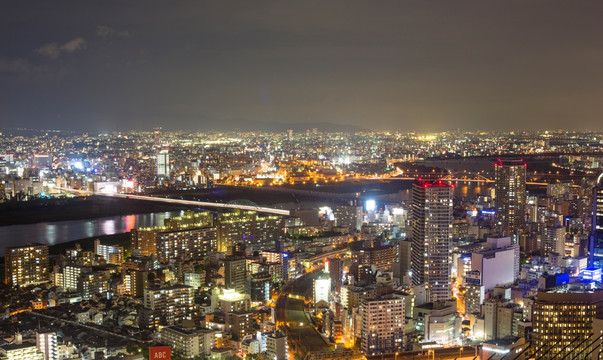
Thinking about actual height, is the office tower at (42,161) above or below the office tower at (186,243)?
above

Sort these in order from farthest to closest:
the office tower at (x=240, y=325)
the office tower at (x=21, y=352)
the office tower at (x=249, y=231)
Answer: the office tower at (x=249, y=231)
the office tower at (x=240, y=325)
the office tower at (x=21, y=352)

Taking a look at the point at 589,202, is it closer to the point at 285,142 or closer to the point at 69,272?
the point at 69,272

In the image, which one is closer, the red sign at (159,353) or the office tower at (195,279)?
the red sign at (159,353)

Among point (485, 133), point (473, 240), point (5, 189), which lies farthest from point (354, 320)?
point (485, 133)

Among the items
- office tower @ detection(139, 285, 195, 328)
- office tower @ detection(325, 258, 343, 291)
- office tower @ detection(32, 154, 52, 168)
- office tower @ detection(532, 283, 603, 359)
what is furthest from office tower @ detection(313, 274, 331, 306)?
office tower @ detection(32, 154, 52, 168)

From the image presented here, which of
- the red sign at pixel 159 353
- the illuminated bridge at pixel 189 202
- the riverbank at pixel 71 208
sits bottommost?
the red sign at pixel 159 353

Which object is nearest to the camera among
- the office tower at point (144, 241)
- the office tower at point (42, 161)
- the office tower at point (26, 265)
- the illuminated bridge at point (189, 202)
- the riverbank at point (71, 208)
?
the office tower at point (26, 265)

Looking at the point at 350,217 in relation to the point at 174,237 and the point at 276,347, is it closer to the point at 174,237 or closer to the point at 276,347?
the point at 174,237

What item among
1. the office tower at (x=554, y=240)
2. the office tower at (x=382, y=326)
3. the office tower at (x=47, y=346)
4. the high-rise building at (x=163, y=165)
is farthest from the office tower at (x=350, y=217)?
the high-rise building at (x=163, y=165)

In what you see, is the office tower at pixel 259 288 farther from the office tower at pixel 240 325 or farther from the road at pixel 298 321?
the office tower at pixel 240 325
